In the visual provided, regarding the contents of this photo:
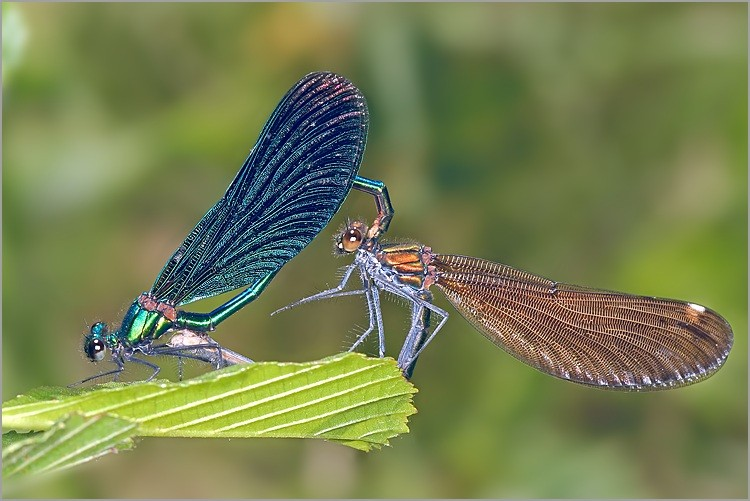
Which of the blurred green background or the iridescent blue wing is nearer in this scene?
the iridescent blue wing

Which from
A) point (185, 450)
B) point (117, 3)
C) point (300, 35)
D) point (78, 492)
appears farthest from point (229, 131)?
point (78, 492)

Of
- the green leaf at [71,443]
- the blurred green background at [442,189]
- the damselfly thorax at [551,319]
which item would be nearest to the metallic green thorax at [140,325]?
the damselfly thorax at [551,319]

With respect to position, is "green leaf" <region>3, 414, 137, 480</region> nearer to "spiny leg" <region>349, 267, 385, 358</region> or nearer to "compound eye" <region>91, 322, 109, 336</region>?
"compound eye" <region>91, 322, 109, 336</region>

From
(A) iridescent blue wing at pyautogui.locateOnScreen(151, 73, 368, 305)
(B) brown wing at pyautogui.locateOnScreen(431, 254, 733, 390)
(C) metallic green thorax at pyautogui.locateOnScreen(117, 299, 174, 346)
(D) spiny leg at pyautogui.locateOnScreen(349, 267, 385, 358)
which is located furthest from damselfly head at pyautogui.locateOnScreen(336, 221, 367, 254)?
(C) metallic green thorax at pyautogui.locateOnScreen(117, 299, 174, 346)

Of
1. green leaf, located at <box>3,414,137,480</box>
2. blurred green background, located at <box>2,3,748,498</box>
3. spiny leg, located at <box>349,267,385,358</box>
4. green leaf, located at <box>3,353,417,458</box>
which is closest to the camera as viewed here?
green leaf, located at <box>3,414,137,480</box>

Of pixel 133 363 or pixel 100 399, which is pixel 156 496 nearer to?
pixel 133 363

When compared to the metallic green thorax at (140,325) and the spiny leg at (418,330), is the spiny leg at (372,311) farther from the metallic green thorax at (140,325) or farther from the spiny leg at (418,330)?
the metallic green thorax at (140,325)
